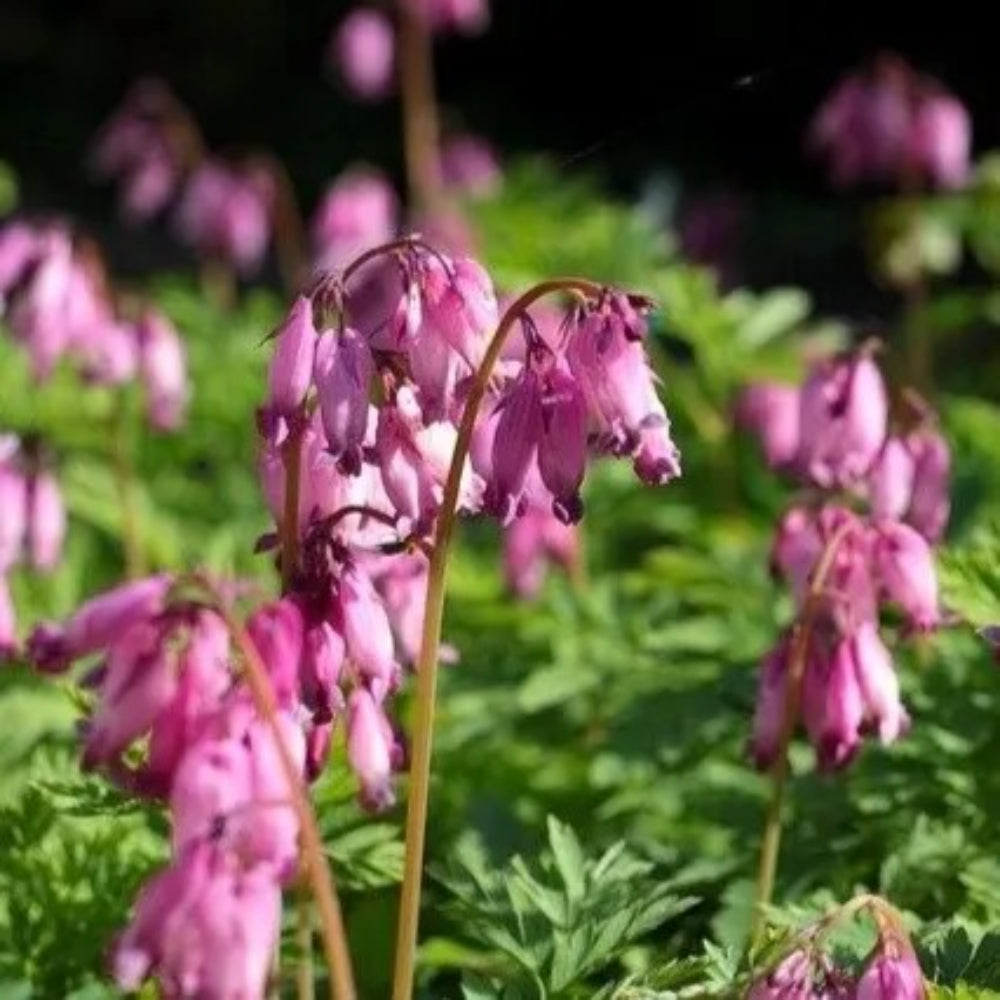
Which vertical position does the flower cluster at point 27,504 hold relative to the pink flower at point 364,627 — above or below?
above

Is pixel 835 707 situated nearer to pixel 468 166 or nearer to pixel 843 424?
pixel 843 424

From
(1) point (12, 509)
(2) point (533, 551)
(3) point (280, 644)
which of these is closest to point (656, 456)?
(3) point (280, 644)

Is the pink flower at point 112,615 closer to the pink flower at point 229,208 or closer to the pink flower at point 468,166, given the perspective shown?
the pink flower at point 229,208

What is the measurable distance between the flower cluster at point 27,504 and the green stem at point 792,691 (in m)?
1.40

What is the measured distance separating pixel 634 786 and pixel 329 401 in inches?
64.3

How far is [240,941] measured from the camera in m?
2.20

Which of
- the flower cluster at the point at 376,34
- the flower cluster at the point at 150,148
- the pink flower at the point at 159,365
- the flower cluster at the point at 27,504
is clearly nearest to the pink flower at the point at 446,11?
the flower cluster at the point at 376,34

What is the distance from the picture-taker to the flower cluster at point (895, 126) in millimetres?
6598

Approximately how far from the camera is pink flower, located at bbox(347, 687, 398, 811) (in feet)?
9.00

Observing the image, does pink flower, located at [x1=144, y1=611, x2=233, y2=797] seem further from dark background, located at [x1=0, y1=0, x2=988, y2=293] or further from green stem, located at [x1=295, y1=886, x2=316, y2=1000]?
dark background, located at [x1=0, y1=0, x2=988, y2=293]

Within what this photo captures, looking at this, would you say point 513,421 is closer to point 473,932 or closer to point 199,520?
point 473,932

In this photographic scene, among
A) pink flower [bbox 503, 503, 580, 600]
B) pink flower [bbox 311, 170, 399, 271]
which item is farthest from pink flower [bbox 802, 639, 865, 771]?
pink flower [bbox 311, 170, 399, 271]

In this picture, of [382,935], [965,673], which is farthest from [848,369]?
[382,935]

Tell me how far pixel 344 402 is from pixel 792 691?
887 millimetres
